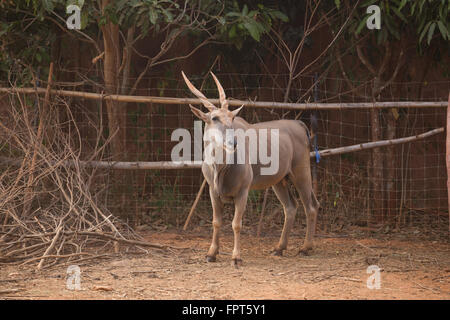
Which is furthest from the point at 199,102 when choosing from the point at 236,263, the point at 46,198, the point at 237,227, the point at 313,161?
the point at 236,263

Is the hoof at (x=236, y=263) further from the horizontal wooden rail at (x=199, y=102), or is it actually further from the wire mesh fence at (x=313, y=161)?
the horizontal wooden rail at (x=199, y=102)

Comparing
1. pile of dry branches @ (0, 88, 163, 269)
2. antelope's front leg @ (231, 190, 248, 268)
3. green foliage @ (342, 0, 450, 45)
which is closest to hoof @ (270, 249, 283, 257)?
antelope's front leg @ (231, 190, 248, 268)

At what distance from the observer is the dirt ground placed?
483 centimetres

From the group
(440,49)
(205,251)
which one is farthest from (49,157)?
(440,49)

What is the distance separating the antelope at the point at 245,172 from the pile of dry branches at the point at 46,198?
1.06 metres

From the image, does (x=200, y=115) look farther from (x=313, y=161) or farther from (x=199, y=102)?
(x=313, y=161)

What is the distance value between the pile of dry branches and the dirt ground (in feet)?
1.00

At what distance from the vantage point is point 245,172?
618 centimetres

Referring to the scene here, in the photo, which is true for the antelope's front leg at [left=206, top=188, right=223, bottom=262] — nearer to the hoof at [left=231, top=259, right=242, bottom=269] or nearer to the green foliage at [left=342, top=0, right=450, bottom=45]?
the hoof at [left=231, top=259, right=242, bottom=269]

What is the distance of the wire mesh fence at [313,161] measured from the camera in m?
8.12

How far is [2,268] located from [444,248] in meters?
4.78

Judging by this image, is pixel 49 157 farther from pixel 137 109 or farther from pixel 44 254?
pixel 137 109

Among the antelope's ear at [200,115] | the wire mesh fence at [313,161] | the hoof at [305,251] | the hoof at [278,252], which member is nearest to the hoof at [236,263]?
the hoof at [278,252]

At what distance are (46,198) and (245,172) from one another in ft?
7.50
